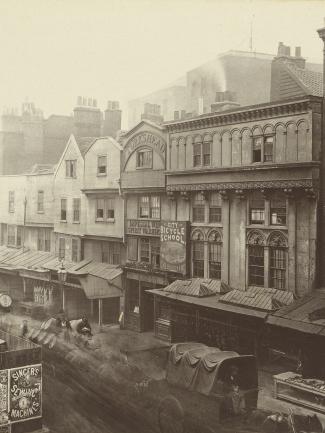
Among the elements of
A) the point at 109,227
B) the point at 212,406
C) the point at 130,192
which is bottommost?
the point at 212,406

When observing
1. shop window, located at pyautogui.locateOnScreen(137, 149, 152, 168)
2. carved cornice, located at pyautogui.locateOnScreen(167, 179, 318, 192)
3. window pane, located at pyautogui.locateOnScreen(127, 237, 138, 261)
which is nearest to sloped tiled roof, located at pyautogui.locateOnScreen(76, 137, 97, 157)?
shop window, located at pyautogui.locateOnScreen(137, 149, 152, 168)

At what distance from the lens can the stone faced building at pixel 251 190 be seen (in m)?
22.3

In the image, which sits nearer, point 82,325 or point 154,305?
point 82,325

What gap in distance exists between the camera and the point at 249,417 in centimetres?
1476

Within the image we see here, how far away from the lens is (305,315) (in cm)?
2066

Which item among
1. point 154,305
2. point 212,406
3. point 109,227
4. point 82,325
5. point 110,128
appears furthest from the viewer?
point 110,128

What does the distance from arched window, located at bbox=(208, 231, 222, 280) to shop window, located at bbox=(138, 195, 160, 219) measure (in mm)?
4429

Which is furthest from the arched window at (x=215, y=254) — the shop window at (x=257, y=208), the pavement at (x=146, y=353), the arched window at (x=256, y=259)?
the pavement at (x=146, y=353)

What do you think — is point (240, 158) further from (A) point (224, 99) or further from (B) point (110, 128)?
(B) point (110, 128)

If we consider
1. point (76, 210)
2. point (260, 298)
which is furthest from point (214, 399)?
point (76, 210)

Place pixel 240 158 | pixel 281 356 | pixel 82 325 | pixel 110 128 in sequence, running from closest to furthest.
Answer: pixel 281 356 → pixel 240 158 → pixel 82 325 → pixel 110 128

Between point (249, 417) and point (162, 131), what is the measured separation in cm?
1820

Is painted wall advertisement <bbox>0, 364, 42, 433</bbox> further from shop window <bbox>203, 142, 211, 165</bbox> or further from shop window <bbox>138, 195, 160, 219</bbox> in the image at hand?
shop window <bbox>138, 195, 160, 219</bbox>

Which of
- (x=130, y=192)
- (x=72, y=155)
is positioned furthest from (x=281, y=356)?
(x=72, y=155)
